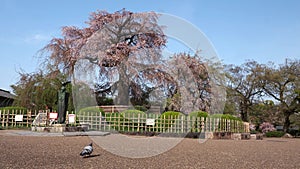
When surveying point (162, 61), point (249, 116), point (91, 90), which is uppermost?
point (162, 61)

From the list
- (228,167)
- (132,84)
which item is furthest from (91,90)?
(228,167)

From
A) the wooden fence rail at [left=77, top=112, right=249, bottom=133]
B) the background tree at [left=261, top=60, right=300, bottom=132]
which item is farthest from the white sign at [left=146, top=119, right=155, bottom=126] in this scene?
the background tree at [left=261, top=60, right=300, bottom=132]

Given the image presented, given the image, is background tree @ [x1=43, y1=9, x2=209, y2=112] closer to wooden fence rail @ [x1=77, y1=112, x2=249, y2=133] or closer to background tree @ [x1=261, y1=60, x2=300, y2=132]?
wooden fence rail @ [x1=77, y1=112, x2=249, y2=133]

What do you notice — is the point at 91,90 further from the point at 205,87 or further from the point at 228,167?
the point at 228,167

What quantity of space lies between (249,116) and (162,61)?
14.5 m

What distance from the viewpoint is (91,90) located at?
72.4ft

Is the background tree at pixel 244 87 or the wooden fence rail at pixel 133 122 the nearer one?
the wooden fence rail at pixel 133 122

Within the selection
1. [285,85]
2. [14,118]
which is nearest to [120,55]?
[14,118]

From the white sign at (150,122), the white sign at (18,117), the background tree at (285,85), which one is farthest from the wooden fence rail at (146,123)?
the background tree at (285,85)

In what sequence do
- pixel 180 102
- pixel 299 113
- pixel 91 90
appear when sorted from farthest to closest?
pixel 299 113 → pixel 180 102 → pixel 91 90

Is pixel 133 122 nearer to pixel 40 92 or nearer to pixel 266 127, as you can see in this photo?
pixel 40 92

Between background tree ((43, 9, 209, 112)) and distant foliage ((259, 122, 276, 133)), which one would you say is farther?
distant foliage ((259, 122, 276, 133))

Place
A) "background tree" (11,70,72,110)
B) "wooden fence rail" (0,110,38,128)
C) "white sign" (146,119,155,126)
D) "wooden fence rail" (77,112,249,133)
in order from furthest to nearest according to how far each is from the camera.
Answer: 1. "background tree" (11,70,72,110)
2. "wooden fence rail" (0,110,38,128)
3. "wooden fence rail" (77,112,249,133)
4. "white sign" (146,119,155,126)

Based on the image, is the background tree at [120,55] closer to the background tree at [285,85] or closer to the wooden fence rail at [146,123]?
the wooden fence rail at [146,123]
